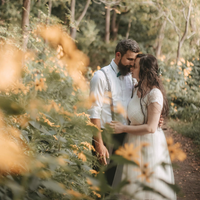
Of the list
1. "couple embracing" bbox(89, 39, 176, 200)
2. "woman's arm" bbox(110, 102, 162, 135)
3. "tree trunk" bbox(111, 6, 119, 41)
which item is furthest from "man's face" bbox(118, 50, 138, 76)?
"tree trunk" bbox(111, 6, 119, 41)

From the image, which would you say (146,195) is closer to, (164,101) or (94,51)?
(164,101)

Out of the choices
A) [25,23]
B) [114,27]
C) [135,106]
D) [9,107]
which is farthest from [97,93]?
[114,27]

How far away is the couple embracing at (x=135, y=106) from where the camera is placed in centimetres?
207

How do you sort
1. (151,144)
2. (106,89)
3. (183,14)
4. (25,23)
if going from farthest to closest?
(183,14), (25,23), (106,89), (151,144)

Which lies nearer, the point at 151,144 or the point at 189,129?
the point at 151,144

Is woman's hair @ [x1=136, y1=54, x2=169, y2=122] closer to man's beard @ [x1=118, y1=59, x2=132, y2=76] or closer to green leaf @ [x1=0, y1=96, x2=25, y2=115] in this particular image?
man's beard @ [x1=118, y1=59, x2=132, y2=76]

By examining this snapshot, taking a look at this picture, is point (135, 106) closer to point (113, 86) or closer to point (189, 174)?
point (113, 86)

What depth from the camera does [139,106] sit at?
7.18ft

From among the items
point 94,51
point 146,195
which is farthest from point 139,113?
point 94,51

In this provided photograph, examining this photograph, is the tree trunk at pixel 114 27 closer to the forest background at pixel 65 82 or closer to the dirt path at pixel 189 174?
the forest background at pixel 65 82

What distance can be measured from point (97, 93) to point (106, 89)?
0.11 meters

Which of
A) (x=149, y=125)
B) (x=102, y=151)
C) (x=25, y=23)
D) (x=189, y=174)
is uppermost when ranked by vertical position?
(x=25, y=23)

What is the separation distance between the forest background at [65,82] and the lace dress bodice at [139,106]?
44cm

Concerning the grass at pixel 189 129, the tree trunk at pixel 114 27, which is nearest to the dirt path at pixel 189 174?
the grass at pixel 189 129
